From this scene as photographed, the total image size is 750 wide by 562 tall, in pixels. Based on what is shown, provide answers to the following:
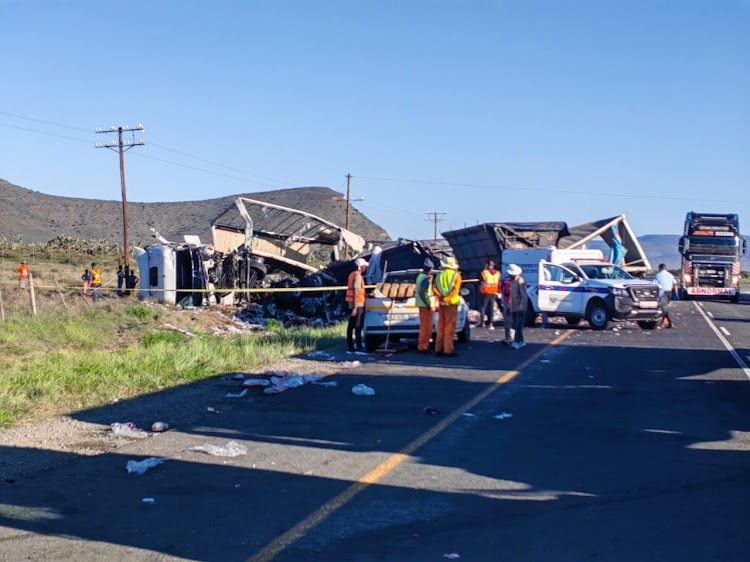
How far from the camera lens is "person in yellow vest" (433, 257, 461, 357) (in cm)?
1553

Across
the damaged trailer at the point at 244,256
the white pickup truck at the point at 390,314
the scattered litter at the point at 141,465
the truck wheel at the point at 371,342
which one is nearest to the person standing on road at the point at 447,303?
the white pickup truck at the point at 390,314

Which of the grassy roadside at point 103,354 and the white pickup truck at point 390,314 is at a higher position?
the white pickup truck at point 390,314

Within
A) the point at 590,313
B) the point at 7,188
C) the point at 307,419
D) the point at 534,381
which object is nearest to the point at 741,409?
the point at 534,381

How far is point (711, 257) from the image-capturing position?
1566 inches

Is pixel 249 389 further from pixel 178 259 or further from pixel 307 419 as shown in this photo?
pixel 178 259

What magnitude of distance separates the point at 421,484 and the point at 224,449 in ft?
7.02

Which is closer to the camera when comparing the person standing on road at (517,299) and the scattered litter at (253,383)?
the scattered litter at (253,383)

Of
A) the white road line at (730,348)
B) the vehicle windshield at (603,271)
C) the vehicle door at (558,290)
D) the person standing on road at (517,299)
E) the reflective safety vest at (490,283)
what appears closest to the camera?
the white road line at (730,348)

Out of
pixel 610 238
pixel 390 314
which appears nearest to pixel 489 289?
pixel 390 314

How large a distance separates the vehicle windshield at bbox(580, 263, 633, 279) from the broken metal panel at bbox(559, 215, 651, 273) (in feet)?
22.7

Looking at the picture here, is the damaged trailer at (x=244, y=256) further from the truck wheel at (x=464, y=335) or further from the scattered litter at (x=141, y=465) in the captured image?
the scattered litter at (x=141, y=465)

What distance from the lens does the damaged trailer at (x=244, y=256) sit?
3156 cm

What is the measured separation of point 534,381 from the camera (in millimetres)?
12625

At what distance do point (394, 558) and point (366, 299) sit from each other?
476 inches
